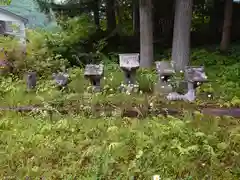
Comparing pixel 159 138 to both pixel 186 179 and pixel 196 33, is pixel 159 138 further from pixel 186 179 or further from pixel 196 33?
pixel 196 33

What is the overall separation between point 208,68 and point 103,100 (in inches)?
228

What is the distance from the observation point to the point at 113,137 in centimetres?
402

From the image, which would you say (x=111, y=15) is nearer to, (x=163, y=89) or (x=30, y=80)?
(x=30, y=80)

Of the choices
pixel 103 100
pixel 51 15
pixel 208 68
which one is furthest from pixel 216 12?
pixel 103 100

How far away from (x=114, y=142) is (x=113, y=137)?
0.60 feet

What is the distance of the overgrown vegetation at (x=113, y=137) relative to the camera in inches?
133

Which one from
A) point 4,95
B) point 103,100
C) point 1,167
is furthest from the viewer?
point 4,95

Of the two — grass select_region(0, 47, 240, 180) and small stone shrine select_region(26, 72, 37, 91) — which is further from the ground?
small stone shrine select_region(26, 72, 37, 91)

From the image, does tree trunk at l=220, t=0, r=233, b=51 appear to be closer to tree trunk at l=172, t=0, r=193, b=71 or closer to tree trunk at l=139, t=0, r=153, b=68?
tree trunk at l=172, t=0, r=193, b=71

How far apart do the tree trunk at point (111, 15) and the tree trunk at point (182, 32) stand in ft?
18.3

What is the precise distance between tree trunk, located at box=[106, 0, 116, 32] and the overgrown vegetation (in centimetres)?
833

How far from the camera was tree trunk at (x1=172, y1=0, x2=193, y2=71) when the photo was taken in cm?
897

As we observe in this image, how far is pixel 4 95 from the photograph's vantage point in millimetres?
6395

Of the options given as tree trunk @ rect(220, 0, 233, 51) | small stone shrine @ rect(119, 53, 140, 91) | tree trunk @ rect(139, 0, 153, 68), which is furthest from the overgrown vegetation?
tree trunk @ rect(220, 0, 233, 51)
